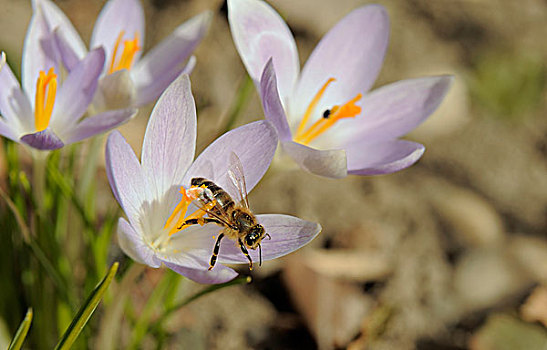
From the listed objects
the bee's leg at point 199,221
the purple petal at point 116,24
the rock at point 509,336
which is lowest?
the rock at point 509,336

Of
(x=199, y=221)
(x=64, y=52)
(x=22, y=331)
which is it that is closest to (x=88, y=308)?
(x=22, y=331)

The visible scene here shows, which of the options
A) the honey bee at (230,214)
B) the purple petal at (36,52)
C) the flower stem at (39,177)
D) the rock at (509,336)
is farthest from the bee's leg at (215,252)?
the rock at (509,336)

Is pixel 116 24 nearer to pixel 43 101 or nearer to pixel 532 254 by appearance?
pixel 43 101

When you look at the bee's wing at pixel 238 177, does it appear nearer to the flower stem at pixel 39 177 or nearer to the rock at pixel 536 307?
the flower stem at pixel 39 177

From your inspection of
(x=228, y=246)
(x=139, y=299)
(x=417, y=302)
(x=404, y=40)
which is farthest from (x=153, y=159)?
(x=404, y=40)

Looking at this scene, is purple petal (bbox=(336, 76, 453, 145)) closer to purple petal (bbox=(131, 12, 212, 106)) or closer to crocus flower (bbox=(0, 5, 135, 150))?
purple petal (bbox=(131, 12, 212, 106))

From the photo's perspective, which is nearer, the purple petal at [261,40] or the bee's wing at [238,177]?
the bee's wing at [238,177]
